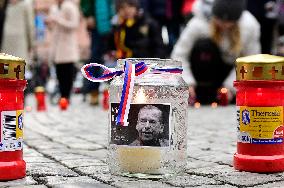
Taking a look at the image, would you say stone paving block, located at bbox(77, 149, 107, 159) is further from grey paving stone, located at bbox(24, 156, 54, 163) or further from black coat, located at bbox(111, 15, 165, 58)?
black coat, located at bbox(111, 15, 165, 58)

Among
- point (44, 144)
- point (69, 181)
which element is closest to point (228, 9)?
point (44, 144)

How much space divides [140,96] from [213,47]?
17.9 ft

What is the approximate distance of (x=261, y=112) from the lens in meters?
3.00

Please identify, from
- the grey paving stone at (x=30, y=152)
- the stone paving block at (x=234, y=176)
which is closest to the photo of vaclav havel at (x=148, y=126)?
the stone paving block at (x=234, y=176)

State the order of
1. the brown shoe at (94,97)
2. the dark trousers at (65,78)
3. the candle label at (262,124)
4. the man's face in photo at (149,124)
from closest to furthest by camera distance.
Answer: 1. the man's face in photo at (149,124)
2. the candle label at (262,124)
3. the brown shoe at (94,97)
4. the dark trousers at (65,78)

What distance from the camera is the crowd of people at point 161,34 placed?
8.07 metres

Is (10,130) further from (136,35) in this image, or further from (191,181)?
(136,35)

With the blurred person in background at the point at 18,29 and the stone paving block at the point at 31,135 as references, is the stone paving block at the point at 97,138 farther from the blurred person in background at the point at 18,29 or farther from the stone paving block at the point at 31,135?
the blurred person in background at the point at 18,29

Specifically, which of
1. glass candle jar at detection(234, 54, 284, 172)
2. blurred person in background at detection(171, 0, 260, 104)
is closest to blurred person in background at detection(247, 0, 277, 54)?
blurred person in background at detection(171, 0, 260, 104)

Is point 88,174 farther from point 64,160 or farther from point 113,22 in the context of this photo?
point 113,22

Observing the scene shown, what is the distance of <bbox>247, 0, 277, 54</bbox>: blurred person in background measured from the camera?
9000 mm

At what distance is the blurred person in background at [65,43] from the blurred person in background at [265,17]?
2503 mm

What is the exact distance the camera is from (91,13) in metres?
9.35

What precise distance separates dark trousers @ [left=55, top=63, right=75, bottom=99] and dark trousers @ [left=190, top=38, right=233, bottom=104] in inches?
74.8
